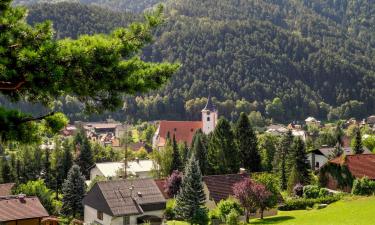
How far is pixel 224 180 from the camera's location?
43969 mm

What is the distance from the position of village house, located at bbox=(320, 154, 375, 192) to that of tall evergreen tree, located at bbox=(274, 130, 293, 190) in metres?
7.02

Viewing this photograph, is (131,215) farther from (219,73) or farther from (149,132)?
(219,73)

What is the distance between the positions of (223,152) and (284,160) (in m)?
7.43

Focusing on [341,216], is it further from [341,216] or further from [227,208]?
[227,208]

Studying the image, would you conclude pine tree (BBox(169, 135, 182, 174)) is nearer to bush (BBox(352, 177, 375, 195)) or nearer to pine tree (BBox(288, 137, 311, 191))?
pine tree (BBox(288, 137, 311, 191))

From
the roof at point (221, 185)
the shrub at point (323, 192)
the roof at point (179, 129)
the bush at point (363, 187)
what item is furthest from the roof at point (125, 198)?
the roof at point (179, 129)

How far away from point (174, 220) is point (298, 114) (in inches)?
5465

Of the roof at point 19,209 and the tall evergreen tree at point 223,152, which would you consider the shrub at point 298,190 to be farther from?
the roof at point 19,209

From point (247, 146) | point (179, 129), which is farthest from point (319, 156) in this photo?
point (179, 129)

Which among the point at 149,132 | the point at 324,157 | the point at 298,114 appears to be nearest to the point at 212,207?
the point at 324,157

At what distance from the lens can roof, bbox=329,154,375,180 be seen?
44062mm

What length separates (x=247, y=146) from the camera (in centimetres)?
5750

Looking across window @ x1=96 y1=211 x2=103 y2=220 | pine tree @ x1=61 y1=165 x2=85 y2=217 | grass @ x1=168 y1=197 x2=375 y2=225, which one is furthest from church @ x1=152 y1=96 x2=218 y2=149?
grass @ x1=168 y1=197 x2=375 y2=225

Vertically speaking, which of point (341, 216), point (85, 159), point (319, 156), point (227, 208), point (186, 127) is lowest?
point (227, 208)
